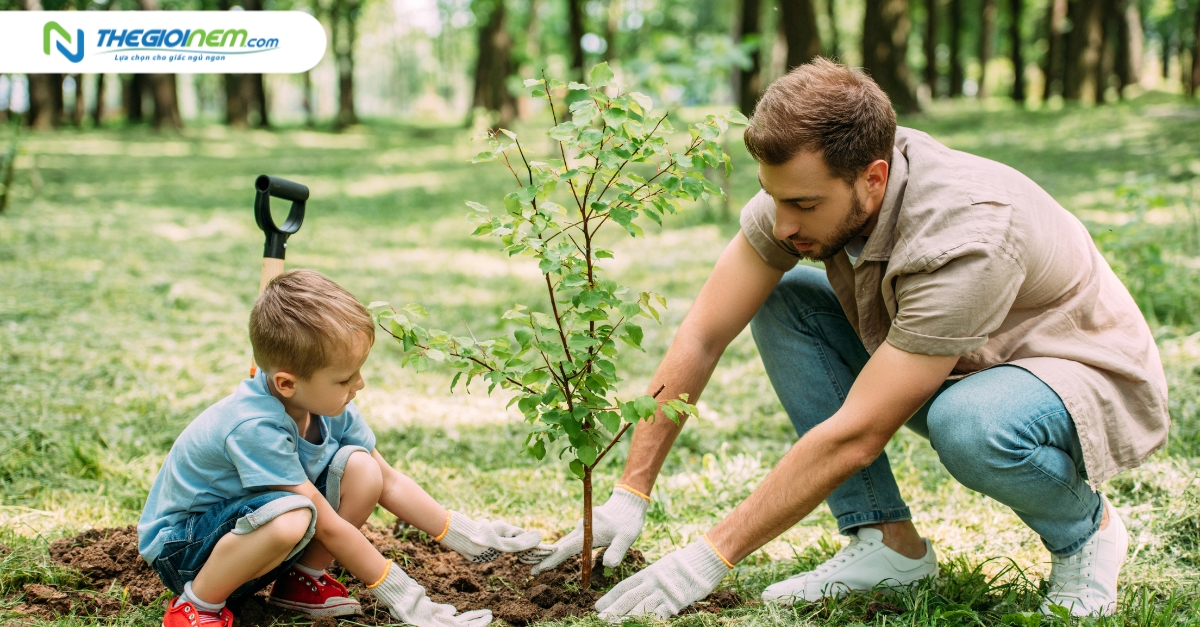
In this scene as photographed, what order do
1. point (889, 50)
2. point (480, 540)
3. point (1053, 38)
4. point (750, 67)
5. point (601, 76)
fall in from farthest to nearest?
point (1053, 38)
point (889, 50)
point (750, 67)
point (480, 540)
point (601, 76)

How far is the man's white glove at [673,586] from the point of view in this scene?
7.70 feet

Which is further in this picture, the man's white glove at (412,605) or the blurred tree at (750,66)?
the blurred tree at (750,66)

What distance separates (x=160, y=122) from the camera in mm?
22703

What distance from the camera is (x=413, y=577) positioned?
108 inches

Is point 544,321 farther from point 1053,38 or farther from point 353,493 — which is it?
point 1053,38

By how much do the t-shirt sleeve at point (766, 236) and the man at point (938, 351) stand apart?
0.04ft

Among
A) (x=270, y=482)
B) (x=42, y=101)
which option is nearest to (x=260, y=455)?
(x=270, y=482)

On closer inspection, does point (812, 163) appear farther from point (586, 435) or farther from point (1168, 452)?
point (1168, 452)

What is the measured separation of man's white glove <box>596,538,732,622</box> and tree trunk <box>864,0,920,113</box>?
44.6 ft

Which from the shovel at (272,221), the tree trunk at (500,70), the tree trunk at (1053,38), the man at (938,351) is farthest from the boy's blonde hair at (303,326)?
the tree trunk at (1053,38)

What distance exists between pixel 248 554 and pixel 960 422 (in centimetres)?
177

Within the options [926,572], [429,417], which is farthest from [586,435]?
[429,417]

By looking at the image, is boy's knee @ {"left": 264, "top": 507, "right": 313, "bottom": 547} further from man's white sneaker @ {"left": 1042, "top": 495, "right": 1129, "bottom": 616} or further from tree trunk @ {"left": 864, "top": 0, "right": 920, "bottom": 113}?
tree trunk @ {"left": 864, "top": 0, "right": 920, "bottom": 113}

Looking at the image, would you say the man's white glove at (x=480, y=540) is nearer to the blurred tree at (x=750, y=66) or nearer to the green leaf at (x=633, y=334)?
the green leaf at (x=633, y=334)
